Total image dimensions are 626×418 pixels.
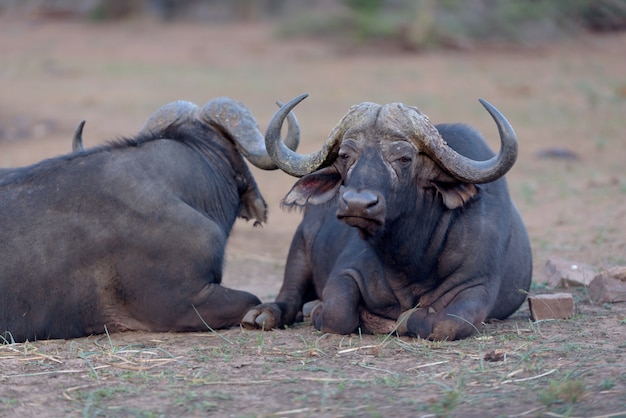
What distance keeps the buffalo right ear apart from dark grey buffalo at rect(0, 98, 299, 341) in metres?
0.63

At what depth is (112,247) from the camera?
5.87 metres

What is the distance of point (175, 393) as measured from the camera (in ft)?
14.6

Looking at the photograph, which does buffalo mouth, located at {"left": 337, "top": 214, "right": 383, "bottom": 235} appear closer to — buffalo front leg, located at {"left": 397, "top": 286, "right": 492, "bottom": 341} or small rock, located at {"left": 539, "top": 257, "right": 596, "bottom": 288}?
buffalo front leg, located at {"left": 397, "top": 286, "right": 492, "bottom": 341}

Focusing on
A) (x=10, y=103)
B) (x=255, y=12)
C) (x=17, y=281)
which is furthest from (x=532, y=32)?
(x=17, y=281)

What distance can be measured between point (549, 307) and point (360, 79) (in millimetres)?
13032

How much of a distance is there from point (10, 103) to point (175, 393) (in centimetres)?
1344

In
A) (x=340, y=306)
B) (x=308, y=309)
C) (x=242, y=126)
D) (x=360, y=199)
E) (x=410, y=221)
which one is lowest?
(x=308, y=309)

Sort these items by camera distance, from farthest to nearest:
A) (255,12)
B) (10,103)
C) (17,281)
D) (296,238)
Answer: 1. (255,12)
2. (10,103)
3. (296,238)
4. (17,281)

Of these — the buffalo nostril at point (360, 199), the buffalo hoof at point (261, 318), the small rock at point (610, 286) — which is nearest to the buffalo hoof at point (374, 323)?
the buffalo hoof at point (261, 318)

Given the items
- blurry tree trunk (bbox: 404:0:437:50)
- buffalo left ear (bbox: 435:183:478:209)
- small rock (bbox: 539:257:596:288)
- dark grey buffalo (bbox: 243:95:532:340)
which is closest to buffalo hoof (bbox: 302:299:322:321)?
dark grey buffalo (bbox: 243:95:532:340)

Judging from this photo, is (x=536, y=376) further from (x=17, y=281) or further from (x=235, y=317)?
(x=17, y=281)

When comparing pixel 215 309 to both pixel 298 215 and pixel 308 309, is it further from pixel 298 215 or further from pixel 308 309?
pixel 298 215

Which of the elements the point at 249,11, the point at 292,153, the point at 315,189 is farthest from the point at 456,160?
the point at 249,11

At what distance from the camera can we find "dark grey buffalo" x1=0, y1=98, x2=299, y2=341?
224 inches
